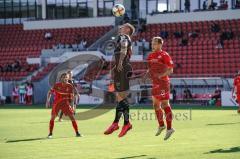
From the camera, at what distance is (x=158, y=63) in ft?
46.0

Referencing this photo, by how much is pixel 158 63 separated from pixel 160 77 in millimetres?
310

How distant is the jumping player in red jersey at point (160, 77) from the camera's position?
545 inches

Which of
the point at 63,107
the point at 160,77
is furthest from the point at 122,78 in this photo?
the point at 63,107

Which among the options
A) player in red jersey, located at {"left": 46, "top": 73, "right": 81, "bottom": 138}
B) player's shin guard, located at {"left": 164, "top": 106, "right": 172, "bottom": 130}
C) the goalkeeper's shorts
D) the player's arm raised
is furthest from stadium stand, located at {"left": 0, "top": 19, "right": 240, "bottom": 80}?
the player's arm raised

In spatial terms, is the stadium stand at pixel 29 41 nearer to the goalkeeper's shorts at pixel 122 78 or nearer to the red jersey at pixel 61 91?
the red jersey at pixel 61 91

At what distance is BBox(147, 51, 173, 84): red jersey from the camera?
545 inches

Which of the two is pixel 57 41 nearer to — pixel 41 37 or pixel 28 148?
pixel 41 37

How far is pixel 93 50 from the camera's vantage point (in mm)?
47406

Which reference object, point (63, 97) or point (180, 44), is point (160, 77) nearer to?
point (63, 97)

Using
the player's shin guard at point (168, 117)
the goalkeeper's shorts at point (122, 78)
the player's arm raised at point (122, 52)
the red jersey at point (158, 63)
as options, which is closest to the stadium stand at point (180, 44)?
the red jersey at point (158, 63)

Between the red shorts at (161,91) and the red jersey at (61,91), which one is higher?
the red shorts at (161,91)

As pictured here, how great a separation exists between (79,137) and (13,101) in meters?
31.2

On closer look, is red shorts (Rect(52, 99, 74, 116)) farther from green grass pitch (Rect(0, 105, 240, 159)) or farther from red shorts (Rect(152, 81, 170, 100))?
red shorts (Rect(152, 81, 170, 100))

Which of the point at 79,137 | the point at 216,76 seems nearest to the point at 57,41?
the point at 216,76
